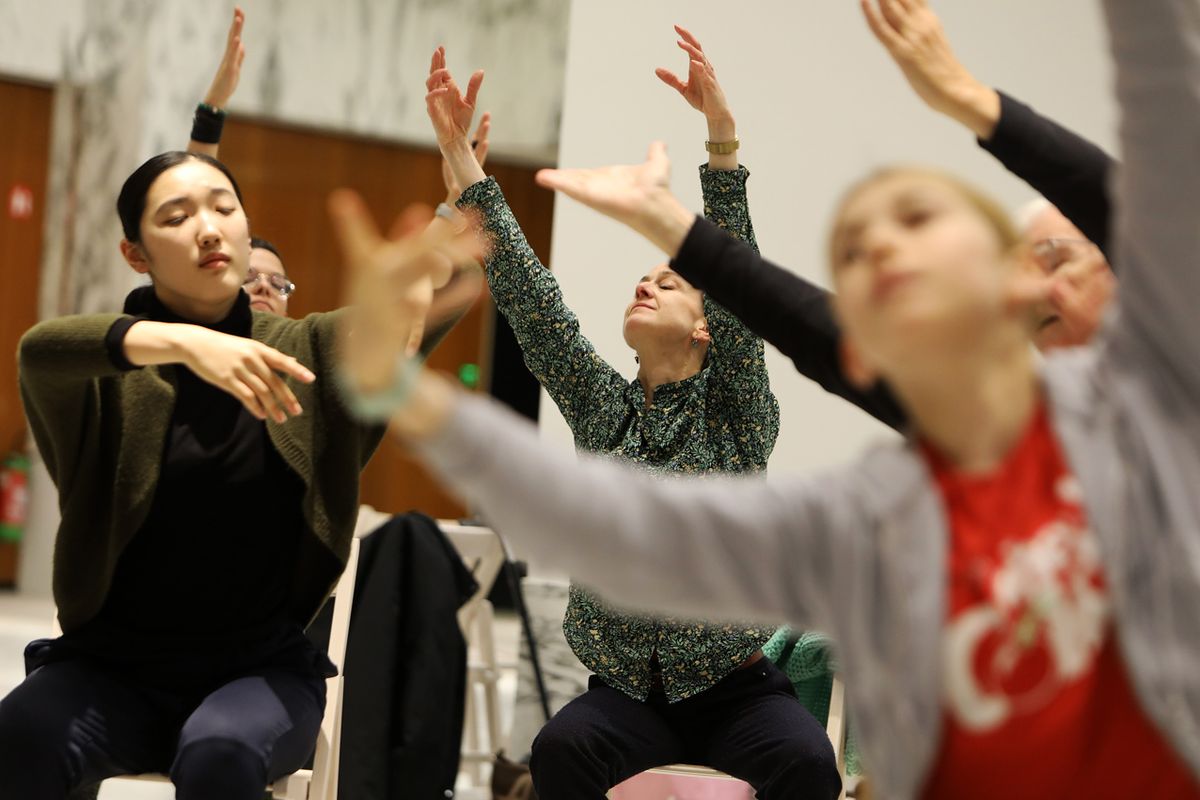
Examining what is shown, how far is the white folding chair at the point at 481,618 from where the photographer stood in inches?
114

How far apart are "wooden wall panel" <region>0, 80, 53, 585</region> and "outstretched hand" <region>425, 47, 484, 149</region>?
3.85 m

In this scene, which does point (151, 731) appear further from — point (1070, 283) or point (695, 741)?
point (1070, 283)

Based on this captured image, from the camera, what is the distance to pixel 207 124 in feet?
6.88

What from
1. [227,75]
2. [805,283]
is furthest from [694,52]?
[227,75]

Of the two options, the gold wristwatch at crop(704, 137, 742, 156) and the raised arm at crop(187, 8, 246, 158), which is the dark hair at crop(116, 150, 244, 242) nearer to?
the raised arm at crop(187, 8, 246, 158)

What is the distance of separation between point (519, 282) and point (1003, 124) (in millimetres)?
932

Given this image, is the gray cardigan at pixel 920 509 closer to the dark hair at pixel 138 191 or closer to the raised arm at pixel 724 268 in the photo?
the raised arm at pixel 724 268

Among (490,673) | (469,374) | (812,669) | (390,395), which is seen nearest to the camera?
(390,395)

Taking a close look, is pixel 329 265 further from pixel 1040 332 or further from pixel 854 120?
pixel 1040 332

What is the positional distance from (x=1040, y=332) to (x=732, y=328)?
617mm

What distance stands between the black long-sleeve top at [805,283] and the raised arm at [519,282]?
72 centimetres

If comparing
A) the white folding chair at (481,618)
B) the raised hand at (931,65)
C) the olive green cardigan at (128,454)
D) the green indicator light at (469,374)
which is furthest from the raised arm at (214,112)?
the green indicator light at (469,374)

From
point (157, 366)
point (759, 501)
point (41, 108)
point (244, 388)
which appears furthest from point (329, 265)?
point (759, 501)

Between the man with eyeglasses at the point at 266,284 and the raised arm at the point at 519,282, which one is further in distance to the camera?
the man with eyeglasses at the point at 266,284
